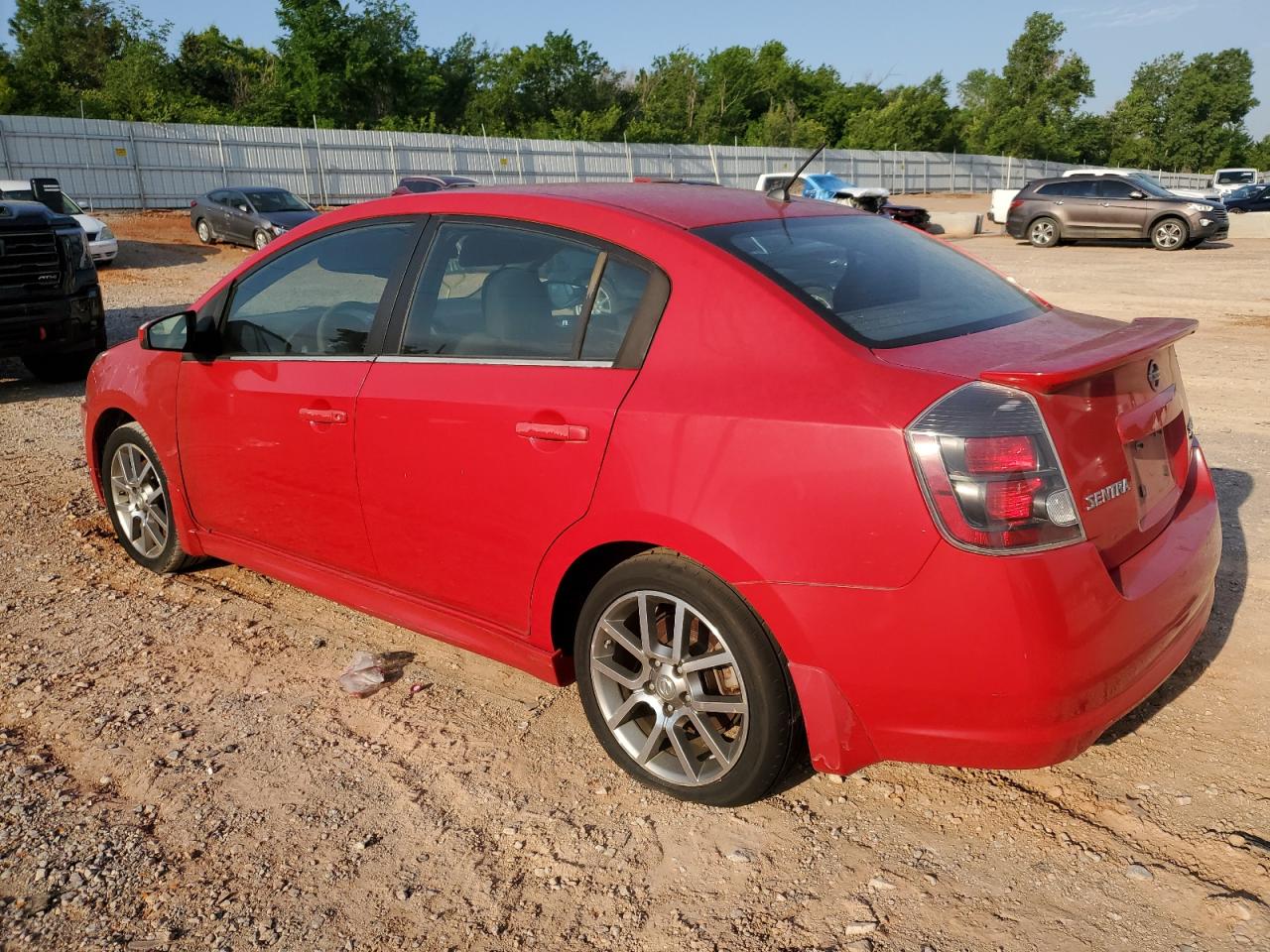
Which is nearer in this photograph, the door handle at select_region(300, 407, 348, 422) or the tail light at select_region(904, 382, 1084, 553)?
the tail light at select_region(904, 382, 1084, 553)

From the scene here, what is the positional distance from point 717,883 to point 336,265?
2.50m

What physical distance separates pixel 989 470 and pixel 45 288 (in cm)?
866

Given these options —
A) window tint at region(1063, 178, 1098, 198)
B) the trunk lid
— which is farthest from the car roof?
window tint at region(1063, 178, 1098, 198)

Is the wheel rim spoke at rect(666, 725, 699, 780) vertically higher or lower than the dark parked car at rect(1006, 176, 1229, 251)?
lower

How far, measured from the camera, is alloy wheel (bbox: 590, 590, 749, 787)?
2.84 m

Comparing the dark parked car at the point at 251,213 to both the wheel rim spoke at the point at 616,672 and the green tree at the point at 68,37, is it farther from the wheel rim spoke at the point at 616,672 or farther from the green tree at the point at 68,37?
the green tree at the point at 68,37

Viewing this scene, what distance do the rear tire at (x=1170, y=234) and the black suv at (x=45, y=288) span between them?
2178 centimetres

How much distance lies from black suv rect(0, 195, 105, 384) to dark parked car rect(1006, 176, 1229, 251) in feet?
69.7

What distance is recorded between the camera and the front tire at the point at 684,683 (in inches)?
106

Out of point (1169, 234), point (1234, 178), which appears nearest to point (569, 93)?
point (1234, 178)

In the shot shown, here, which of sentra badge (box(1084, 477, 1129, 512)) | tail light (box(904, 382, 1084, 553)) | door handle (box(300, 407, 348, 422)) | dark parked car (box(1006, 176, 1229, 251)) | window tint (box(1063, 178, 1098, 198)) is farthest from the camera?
window tint (box(1063, 178, 1098, 198))

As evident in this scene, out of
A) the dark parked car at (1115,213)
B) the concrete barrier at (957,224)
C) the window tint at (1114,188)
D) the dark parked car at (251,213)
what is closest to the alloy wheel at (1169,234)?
the dark parked car at (1115,213)

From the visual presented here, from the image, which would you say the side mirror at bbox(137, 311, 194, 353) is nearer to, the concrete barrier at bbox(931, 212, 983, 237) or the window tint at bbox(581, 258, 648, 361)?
the window tint at bbox(581, 258, 648, 361)

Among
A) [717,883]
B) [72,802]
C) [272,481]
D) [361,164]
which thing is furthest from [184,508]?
[361,164]
